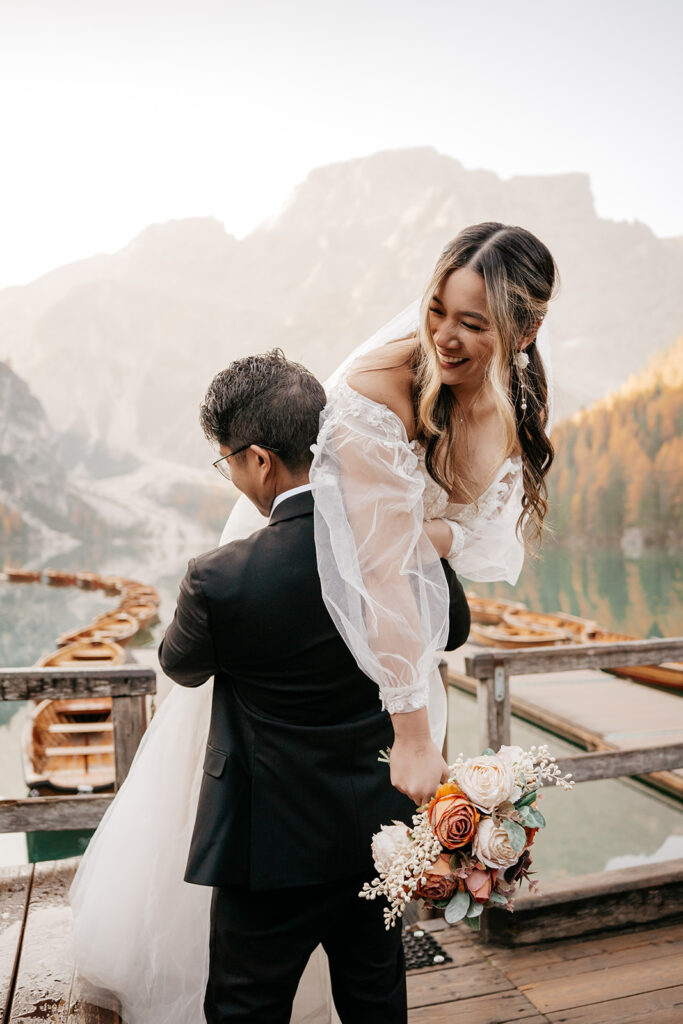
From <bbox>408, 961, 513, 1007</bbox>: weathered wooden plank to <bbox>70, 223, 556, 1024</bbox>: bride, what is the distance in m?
0.62

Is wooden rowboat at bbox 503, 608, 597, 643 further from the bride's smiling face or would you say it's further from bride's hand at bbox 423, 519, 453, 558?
the bride's smiling face

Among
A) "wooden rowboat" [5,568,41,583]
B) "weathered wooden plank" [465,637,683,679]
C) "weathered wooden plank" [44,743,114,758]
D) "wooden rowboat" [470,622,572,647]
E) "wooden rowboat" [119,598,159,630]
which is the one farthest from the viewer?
"wooden rowboat" [5,568,41,583]

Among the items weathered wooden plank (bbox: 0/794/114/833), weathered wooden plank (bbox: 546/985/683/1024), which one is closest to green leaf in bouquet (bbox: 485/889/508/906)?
weathered wooden plank (bbox: 546/985/683/1024)

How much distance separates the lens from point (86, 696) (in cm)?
202

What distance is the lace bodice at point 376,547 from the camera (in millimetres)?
1117

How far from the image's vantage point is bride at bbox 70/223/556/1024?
1.15m

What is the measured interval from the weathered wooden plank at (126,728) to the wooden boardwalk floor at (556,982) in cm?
95

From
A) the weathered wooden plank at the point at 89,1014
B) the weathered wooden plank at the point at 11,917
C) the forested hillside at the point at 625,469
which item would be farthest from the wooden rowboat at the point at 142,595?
the forested hillside at the point at 625,469

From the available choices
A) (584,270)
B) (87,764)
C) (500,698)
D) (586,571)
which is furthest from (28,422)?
(584,270)

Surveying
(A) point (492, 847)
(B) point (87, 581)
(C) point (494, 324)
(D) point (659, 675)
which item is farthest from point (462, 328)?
(B) point (87, 581)

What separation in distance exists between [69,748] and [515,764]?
688 centimetres

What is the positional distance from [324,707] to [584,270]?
305ft

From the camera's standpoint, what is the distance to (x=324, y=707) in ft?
3.89

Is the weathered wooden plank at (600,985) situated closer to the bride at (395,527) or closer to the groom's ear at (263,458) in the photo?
the bride at (395,527)
